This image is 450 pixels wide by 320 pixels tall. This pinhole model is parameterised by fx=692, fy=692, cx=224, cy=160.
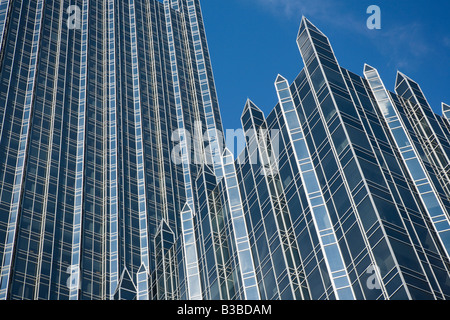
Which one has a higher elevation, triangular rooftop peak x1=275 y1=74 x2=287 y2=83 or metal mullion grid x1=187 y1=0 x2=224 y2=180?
metal mullion grid x1=187 y1=0 x2=224 y2=180

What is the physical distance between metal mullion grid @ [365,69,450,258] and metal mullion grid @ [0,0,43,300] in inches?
2055

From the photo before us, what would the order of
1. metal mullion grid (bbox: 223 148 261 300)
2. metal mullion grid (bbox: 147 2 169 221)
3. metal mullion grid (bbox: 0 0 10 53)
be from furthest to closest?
metal mullion grid (bbox: 0 0 10 53) < metal mullion grid (bbox: 147 2 169 221) < metal mullion grid (bbox: 223 148 261 300)

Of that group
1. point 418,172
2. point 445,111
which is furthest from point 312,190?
point 445,111

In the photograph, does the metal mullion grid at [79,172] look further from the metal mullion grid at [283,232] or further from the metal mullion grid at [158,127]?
the metal mullion grid at [283,232]

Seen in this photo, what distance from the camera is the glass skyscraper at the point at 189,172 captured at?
159ft

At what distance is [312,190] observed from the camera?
53.4 metres

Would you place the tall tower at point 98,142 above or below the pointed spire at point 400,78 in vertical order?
above

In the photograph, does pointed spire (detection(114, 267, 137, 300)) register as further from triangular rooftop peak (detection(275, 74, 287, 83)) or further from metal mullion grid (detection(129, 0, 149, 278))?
triangular rooftop peak (detection(275, 74, 287, 83))

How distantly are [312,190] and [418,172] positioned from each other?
26.8 feet

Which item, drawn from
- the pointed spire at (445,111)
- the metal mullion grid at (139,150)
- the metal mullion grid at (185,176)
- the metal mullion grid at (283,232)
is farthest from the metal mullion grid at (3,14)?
the pointed spire at (445,111)

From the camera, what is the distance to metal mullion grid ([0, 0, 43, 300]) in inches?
3469

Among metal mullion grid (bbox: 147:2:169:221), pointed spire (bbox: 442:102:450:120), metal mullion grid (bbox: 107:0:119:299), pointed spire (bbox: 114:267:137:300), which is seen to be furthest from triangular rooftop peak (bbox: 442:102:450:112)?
metal mullion grid (bbox: 147:2:169:221)

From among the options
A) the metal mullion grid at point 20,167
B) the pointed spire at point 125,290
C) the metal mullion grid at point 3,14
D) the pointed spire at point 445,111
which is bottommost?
the pointed spire at point 125,290

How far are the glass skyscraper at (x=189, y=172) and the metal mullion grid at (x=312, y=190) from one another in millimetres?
129
